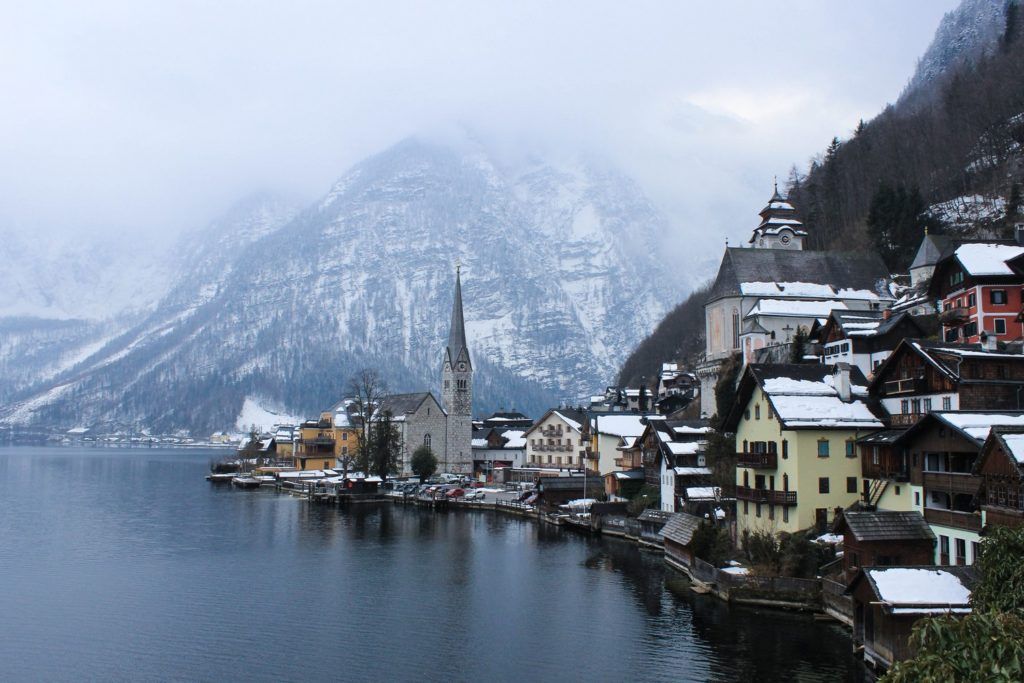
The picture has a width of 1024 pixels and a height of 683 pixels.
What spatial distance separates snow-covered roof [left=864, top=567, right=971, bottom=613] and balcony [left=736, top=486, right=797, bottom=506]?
13579 millimetres

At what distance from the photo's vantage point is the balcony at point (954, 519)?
31734 millimetres

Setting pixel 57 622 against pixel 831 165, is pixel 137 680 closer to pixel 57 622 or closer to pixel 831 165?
pixel 57 622

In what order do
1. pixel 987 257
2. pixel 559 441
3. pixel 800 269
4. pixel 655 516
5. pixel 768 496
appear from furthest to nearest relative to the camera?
pixel 559 441 → pixel 800 269 → pixel 655 516 → pixel 987 257 → pixel 768 496

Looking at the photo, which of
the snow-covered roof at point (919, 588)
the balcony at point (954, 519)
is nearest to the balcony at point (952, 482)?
the balcony at point (954, 519)

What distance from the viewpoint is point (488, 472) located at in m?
123

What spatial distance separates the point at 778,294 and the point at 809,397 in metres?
39.6

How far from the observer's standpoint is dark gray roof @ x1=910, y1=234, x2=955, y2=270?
74.9m

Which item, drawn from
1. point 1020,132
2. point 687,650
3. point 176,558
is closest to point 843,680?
point 687,650

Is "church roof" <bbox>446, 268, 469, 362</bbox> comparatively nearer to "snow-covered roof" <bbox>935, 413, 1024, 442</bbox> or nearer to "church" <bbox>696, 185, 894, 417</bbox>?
"church" <bbox>696, 185, 894, 417</bbox>

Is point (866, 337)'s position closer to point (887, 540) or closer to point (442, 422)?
point (887, 540)

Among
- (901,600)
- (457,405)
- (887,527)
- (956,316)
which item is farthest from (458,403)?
(901,600)

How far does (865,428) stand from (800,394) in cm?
366

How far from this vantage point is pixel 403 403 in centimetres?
12756

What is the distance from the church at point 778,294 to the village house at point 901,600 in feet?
163
